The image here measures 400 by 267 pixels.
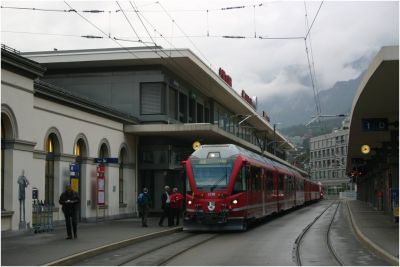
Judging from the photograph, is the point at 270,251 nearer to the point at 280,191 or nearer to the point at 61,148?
the point at 61,148

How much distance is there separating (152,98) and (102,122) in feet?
19.6

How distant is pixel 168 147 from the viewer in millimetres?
34500

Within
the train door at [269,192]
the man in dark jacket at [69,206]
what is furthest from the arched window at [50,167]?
the train door at [269,192]

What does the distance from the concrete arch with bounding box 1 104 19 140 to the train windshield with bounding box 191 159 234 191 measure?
22.2 ft

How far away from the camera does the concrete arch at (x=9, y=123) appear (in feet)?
63.0

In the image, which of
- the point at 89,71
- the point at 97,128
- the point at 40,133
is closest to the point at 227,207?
the point at 40,133

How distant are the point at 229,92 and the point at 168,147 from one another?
12130 mm

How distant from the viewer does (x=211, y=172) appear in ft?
74.9

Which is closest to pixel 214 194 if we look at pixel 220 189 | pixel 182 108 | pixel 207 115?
pixel 220 189

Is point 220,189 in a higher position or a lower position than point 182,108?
lower

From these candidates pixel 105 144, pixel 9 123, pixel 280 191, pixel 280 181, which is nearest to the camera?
pixel 9 123

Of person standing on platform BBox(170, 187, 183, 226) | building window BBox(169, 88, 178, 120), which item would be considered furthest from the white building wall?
person standing on platform BBox(170, 187, 183, 226)

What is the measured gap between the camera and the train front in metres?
21.9

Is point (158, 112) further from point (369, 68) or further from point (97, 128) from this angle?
point (369, 68)
